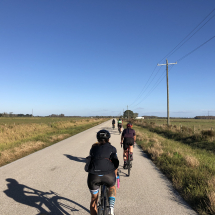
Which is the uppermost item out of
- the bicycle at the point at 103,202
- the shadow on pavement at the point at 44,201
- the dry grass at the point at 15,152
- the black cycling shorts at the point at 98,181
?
the black cycling shorts at the point at 98,181

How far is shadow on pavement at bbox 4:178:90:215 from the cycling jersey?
1.42m

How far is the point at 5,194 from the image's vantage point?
443cm

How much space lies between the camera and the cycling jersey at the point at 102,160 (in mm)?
2736

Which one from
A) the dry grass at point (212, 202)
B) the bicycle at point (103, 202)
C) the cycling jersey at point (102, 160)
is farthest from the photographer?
the dry grass at point (212, 202)

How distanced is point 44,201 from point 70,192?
674 mm

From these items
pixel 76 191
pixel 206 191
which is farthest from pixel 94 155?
pixel 206 191

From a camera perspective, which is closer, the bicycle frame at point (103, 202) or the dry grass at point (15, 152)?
the bicycle frame at point (103, 202)

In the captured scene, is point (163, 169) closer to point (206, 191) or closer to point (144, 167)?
point (144, 167)

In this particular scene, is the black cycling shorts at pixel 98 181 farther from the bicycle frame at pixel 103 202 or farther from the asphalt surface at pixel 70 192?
the asphalt surface at pixel 70 192

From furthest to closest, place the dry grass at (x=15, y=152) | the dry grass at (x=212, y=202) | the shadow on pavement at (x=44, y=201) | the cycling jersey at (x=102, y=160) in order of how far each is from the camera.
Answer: the dry grass at (x=15, y=152) < the shadow on pavement at (x=44, y=201) < the dry grass at (x=212, y=202) < the cycling jersey at (x=102, y=160)

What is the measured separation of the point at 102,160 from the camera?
9.08 ft

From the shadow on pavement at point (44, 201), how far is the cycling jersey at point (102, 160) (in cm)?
142

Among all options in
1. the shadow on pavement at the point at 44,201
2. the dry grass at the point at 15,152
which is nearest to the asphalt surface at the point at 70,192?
the shadow on pavement at the point at 44,201

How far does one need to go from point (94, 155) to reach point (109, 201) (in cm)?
77
